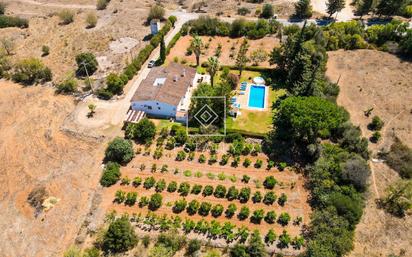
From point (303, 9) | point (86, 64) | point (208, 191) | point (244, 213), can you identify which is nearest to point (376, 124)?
point (244, 213)

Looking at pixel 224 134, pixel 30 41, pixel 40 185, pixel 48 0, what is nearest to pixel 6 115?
pixel 40 185

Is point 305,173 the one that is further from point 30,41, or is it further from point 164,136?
point 30,41

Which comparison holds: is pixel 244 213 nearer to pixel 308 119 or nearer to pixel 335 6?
pixel 308 119

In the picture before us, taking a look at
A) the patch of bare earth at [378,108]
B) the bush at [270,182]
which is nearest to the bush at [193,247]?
the bush at [270,182]

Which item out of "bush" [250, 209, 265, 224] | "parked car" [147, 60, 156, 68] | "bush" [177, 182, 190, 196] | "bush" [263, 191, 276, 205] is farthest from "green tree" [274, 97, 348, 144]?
"parked car" [147, 60, 156, 68]

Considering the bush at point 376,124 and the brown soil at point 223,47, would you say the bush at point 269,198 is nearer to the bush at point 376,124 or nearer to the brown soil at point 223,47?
the bush at point 376,124

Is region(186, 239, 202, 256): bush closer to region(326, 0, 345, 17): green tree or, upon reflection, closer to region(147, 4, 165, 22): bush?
region(147, 4, 165, 22): bush
